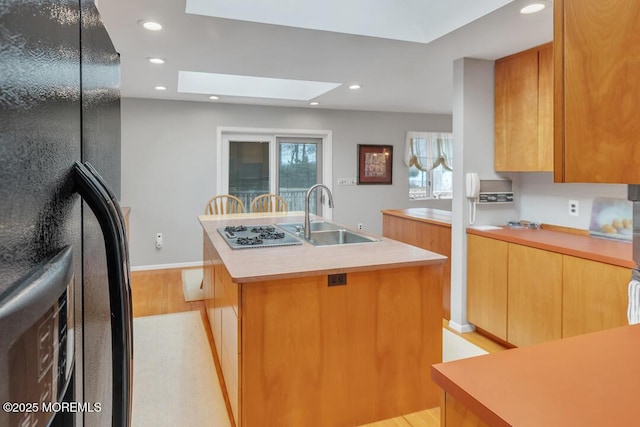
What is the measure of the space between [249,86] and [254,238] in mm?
3202

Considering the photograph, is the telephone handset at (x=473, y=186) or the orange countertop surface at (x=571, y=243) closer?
the orange countertop surface at (x=571, y=243)

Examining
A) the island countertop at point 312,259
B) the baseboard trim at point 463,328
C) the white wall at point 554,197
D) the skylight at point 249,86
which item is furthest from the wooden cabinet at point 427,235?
the skylight at point 249,86

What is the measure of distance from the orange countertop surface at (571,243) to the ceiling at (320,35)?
137 cm

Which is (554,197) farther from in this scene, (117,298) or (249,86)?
(249,86)

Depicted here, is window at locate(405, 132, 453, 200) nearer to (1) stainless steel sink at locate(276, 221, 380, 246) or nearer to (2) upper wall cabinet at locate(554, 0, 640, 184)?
(1) stainless steel sink at locate(276, 221, 380, 246)

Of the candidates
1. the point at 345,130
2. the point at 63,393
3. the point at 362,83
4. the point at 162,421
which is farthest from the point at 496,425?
the point at 345,130

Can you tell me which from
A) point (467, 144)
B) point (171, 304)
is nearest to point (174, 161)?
point (171, 304)

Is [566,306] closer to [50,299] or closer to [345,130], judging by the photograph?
[50,299]

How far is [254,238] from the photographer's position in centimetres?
261

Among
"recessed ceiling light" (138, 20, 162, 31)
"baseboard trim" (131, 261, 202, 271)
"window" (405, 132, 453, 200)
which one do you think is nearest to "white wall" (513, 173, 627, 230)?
"recessed ceiling light" (138, 20, 162, 31)

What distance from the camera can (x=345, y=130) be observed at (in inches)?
245

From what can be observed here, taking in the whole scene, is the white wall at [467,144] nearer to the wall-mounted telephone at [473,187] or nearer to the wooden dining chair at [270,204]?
the wall-mounted telephone at [473,187]

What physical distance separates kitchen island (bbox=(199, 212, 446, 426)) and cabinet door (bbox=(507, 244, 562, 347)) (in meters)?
0.91

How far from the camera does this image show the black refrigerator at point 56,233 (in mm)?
284
